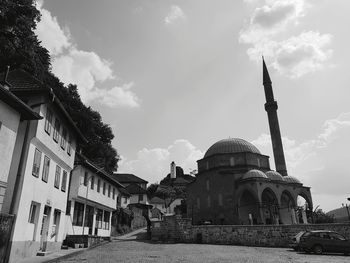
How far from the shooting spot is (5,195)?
11953 mm

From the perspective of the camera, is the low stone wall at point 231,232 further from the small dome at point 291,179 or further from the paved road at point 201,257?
the small dome at point 291,179

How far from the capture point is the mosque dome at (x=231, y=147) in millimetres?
42969

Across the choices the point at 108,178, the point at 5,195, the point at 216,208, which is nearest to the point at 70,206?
the point at 108,178

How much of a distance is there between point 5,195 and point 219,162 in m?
33.6

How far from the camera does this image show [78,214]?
2217 centimetres

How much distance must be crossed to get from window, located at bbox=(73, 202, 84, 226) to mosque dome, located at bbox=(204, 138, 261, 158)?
82.6ft

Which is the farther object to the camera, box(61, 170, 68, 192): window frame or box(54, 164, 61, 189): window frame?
box(61, 170, 68, 192): window frame

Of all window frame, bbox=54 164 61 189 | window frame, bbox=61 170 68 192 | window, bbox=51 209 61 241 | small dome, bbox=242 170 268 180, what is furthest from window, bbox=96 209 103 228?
small dome, bbox=242 170 268 180

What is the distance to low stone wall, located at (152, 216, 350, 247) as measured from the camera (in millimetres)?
21578

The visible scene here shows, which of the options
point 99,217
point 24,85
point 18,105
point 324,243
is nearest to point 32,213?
point 18,105

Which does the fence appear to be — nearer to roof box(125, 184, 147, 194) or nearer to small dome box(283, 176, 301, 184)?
A: small dome box(283, 176, 301, 184)

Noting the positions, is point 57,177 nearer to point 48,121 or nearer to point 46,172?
point 46,172

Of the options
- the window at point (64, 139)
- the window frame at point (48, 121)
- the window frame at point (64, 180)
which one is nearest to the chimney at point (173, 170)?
the window frame at point (64, 180)

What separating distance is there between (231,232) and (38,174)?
1772 centimetres
